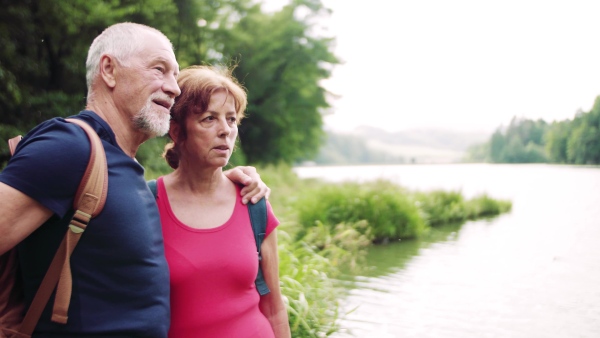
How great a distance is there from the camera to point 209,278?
1.75 meters

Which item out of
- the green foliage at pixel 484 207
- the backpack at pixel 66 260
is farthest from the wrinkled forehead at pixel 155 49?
the green foliage at pixel 484 207

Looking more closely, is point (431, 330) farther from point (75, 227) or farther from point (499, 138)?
point (499, 138)

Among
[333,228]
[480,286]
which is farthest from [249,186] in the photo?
[333,228]

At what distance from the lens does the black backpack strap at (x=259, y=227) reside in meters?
1.89

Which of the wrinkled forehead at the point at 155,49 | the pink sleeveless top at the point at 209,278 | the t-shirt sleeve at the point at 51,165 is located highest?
the wrinkled forehead at the point at 155,49

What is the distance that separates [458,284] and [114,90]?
7.31 metres

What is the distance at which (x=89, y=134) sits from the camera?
55.7 inches

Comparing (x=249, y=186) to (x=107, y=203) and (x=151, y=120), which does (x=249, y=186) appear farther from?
(x=107, y=203)

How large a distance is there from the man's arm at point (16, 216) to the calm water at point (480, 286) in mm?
3878

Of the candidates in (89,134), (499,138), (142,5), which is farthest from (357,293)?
(499,138)

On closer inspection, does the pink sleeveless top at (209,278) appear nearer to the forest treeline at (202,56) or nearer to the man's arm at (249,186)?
the man's arm at (249,186)

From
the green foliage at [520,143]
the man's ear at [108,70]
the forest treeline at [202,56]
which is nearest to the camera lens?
the man's ear at [108,70]

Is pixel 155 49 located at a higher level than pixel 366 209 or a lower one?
higher

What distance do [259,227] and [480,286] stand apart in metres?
6.86
